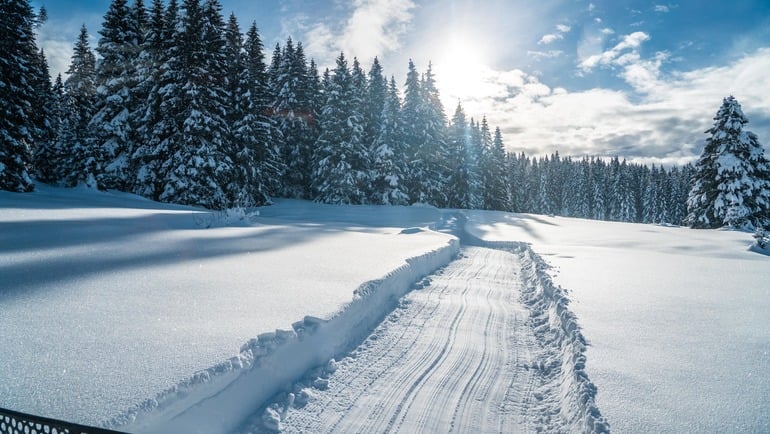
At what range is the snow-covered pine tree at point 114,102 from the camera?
81.0 feet

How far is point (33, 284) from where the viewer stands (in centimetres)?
475

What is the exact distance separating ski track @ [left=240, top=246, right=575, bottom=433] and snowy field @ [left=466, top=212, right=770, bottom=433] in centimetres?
68

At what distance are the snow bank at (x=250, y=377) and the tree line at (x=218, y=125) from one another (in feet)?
52.0

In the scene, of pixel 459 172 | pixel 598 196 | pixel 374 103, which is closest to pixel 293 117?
pixel 374 103

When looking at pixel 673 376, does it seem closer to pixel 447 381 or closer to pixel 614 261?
pixel 447 381

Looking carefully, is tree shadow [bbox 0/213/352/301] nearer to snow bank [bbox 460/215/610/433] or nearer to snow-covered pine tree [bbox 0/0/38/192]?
snow bank [bbox 460/215/610/433]

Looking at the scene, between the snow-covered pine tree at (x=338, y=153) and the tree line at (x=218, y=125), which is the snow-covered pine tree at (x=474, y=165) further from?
the snow-covered pine tree at (x=338, y=153)

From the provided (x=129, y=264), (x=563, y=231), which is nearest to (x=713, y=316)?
(x=129, y=264)

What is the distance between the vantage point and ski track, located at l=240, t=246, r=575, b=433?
377 cm

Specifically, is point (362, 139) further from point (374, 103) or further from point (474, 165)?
point (474, 165)

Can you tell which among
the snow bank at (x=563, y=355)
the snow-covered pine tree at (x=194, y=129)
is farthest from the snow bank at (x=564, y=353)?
the snow-covered pine tree at (x=194, y=129)

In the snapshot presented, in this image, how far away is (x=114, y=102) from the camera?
24734mm

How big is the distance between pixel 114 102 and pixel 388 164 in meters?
20.5

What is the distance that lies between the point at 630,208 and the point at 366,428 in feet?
331
